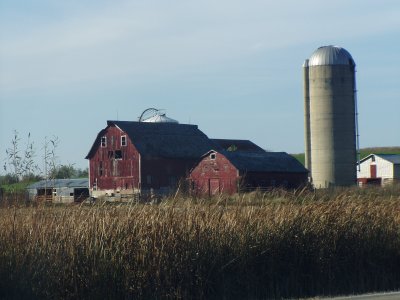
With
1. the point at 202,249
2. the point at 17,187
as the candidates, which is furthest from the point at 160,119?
the point at 17,187

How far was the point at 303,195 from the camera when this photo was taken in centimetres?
2364

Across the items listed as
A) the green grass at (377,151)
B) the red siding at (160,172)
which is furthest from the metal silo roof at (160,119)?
the green grass at (377,151)

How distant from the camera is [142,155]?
241ft

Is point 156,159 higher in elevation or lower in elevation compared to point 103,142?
lower

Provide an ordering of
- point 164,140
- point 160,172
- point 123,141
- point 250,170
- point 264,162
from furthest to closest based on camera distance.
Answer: point 123,141, point 164,140, point 160,172, point 264,162, point 250,170

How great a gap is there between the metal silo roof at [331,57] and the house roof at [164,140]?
13093 mm

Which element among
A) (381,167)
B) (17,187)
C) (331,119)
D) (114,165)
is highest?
(331,119)

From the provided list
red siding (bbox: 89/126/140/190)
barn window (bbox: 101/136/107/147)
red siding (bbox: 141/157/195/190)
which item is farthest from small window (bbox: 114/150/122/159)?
red siding (bbox: 141/157/195/190)

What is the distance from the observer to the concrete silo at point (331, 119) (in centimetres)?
7081

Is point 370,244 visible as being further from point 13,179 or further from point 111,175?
point 111,175

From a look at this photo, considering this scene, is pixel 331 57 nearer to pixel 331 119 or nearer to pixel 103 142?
pixel 331 119

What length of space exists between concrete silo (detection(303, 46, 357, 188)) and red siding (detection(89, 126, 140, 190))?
15849mm

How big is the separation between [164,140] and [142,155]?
288 cm

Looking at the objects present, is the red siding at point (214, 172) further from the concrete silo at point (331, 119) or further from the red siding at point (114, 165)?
the concrete silo at point (331, 119)
